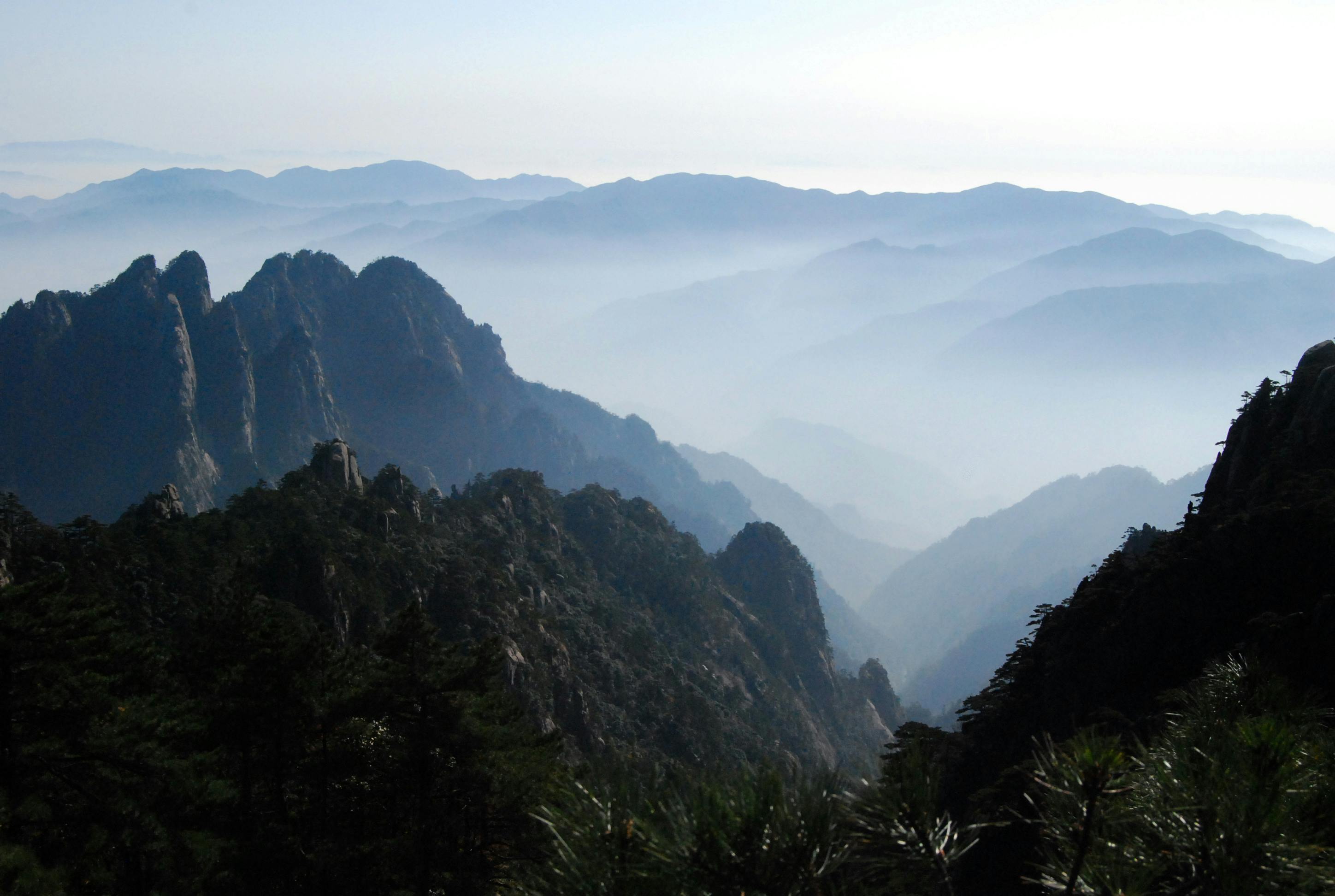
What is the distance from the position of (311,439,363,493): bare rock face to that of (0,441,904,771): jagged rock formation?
5.5 inches

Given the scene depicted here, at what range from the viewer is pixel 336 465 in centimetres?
5969

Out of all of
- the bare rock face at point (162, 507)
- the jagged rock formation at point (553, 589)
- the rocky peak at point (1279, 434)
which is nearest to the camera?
the rocky peak at point (1279, 434)

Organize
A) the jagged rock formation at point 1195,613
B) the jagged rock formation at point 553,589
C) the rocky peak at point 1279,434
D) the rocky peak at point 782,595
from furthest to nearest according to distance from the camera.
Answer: the rocky peak at point 782,595 < the jagged rock formation at point 553,589 < the rocky peak at point 1279,434 < the jagged rock formation at point 1195,613

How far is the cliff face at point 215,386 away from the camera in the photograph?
121812 millimetres

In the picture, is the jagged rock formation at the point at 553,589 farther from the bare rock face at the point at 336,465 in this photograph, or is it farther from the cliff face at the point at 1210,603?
the cliff face at the point at 1210,603

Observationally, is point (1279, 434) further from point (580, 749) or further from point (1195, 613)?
point (580, 749)

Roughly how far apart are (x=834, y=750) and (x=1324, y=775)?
79.6 m

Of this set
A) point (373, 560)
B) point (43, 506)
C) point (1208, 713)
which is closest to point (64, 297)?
point (43, 506)

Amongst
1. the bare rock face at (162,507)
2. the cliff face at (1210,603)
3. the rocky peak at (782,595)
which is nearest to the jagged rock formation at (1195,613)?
the cliff face at (1210,603)

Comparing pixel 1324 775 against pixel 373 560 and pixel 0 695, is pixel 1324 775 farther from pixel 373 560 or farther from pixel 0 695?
pixel 373 560

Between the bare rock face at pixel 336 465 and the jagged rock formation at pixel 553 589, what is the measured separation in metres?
0.14

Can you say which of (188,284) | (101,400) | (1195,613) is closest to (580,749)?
(1195,613)

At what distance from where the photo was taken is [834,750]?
270ft

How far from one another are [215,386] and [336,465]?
87095 mm
